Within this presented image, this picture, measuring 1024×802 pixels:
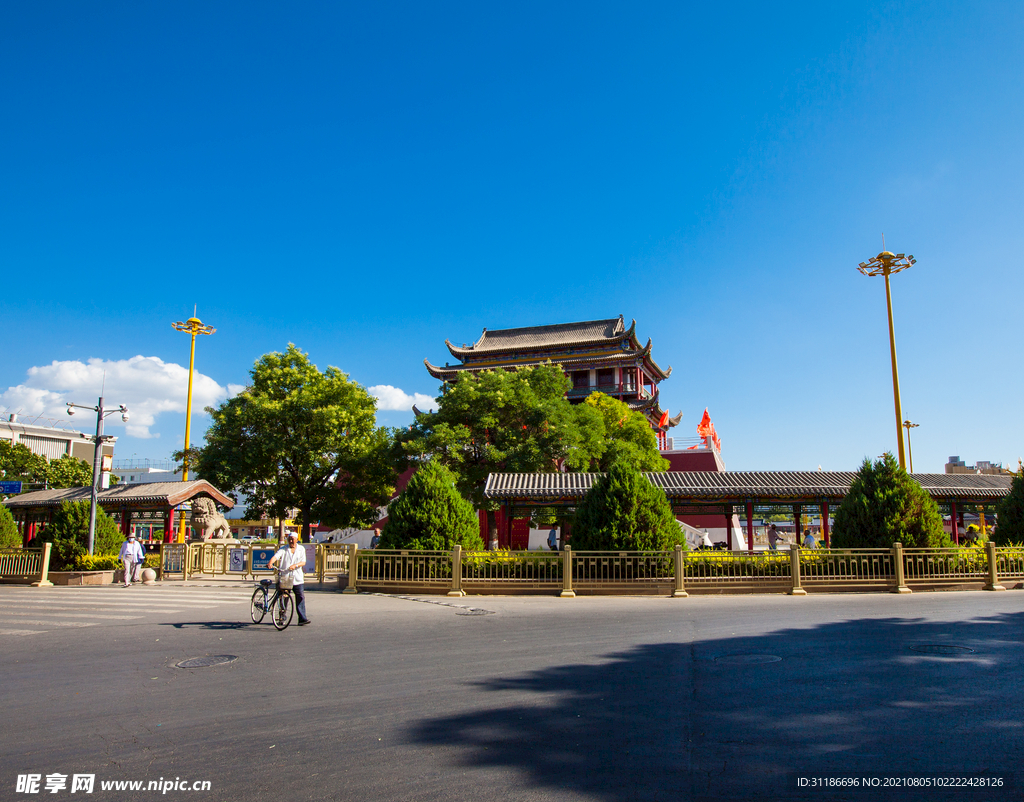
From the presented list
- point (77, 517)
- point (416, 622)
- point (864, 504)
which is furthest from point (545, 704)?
point (77, 517)

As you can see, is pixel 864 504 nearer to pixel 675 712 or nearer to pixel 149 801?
pixel 675 712

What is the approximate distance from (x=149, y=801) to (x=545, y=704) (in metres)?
3.11

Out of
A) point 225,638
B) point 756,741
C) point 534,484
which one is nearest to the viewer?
point 756,741

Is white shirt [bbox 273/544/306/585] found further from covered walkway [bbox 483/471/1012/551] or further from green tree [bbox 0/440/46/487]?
green tree [bbox 0/440/46/487]

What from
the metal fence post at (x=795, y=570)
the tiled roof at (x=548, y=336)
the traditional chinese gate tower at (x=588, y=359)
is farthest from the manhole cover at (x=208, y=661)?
the tiled roof at (x=548, y=336)

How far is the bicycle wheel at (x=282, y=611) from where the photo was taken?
35.6 feet

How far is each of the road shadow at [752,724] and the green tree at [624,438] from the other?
24098 millimetres

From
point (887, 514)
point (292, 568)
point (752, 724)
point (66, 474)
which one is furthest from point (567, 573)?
point (66, 474)

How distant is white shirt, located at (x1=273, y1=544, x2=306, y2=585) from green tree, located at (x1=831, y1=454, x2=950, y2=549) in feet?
45.3

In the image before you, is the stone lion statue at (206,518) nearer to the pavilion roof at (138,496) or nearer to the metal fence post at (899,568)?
the pavilion roof at (138,496)

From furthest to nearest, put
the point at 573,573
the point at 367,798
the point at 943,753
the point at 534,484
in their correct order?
the point at 534,484
the point at 573,573
the point at 943,753
the point at 367,798

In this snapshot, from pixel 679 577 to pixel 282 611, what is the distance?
9.34m

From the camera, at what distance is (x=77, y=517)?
21344 mm

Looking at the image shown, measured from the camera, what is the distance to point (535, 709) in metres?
5.71
